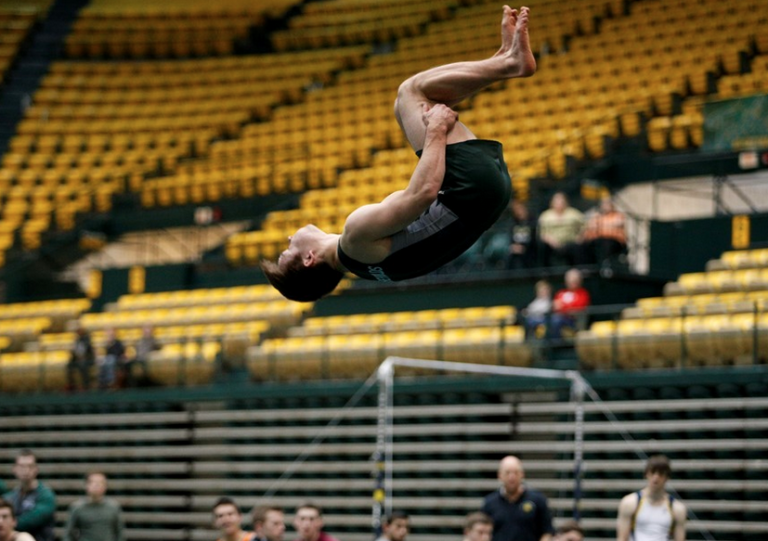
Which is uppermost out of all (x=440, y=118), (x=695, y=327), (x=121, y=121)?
(x=121, y=121)

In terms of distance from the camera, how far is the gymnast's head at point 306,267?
611 centimetres

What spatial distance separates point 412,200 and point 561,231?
37.5 ft

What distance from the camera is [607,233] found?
653 inches

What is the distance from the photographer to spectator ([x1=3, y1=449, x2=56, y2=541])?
1145 cm

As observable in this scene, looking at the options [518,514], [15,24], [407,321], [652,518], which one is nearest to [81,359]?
[407,321]

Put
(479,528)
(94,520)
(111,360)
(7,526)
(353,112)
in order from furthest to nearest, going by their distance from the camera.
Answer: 1. (353,112)
2. (111,360)
3. (94,520)
4. (479,528)
5. (7,526)

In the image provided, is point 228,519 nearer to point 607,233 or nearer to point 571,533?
point 571,533

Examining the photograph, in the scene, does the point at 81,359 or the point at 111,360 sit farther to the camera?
the point at 81,359

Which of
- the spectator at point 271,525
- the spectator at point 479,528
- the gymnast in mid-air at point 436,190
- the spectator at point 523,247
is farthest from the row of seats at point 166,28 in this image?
the gymnast in mid-air at point 436,190

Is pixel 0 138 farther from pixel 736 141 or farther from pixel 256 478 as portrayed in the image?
pixel 736 141

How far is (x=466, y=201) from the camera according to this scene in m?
5.75

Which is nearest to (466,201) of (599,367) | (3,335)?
(599,367)

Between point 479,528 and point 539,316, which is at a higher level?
point 539,316

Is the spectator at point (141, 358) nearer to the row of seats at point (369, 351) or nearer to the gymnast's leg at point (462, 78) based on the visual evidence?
the row of seats at point (369, 351)
